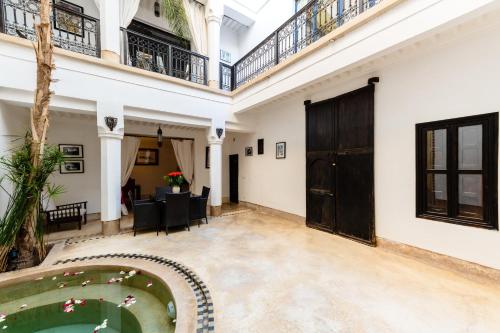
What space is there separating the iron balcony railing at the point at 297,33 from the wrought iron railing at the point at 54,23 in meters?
2.97

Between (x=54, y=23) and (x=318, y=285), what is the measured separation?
751cm

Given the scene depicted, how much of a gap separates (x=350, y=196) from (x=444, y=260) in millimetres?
1546

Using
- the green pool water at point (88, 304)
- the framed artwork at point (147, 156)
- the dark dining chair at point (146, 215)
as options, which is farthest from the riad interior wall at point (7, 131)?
the framed artwork at point (147, 156)

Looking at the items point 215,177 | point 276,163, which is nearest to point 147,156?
point 215,177

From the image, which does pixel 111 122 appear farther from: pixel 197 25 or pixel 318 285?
pixel 318 285

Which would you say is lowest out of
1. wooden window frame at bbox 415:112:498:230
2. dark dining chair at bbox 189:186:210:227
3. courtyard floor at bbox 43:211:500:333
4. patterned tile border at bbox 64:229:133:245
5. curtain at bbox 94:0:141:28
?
courtyard floor at bbox 43:211:500:333

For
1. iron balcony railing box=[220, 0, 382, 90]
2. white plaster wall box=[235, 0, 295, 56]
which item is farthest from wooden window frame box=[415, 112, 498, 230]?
white plaster wall box=[235, 0, 295, 56]

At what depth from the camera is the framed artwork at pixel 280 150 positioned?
5797mm

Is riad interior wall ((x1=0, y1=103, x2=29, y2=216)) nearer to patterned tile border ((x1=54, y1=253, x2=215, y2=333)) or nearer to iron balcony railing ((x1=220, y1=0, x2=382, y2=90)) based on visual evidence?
patterned tile border ((x1=54, y1=253, x2=215, y2=333))

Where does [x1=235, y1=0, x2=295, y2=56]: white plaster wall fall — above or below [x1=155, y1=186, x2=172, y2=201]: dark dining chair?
above

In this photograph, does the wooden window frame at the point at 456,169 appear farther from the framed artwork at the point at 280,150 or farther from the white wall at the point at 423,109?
the framed artwork at the point at 280,150

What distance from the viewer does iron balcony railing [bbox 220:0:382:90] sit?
11.7 ft

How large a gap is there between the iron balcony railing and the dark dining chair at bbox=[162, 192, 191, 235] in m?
3.47

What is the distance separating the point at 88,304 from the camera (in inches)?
98.5
